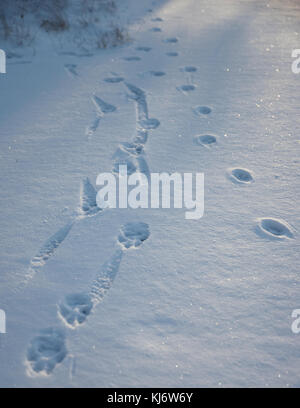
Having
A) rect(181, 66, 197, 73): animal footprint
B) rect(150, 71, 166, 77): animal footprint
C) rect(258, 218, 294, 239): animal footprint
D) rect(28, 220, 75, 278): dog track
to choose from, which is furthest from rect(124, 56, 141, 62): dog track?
rect(258, 218, 294, 239): animal footprint

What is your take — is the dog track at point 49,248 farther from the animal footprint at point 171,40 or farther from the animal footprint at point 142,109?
the animal footprint at point 171,40

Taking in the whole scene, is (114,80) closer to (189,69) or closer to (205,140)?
(189,69)

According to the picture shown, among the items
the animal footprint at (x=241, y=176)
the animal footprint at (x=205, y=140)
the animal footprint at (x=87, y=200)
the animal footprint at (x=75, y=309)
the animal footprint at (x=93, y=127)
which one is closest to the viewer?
the animal footprint at (x=75, y=309)

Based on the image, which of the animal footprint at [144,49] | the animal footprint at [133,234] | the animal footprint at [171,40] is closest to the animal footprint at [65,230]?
the animal footprint at [133,234]

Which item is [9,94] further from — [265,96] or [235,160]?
[265,96]

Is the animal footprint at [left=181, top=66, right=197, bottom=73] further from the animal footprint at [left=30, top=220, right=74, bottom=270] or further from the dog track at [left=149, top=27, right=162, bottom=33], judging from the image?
the animal footprint at [left=30, top=220, right=74, bottom=270]
